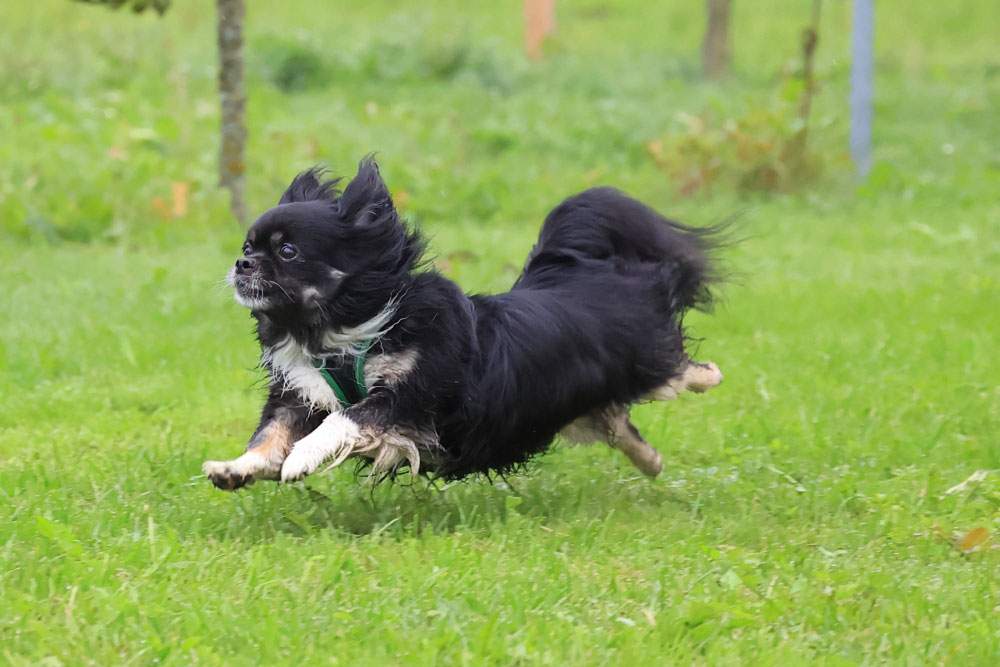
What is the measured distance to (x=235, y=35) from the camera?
8852 mm

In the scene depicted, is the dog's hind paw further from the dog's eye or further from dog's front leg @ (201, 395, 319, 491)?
the dog's eye

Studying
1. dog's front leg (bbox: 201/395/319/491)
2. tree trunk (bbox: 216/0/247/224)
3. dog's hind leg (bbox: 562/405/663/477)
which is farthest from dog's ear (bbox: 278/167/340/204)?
tree trunk (bbox: 216/0/247/224)

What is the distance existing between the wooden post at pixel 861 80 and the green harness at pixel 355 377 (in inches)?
346

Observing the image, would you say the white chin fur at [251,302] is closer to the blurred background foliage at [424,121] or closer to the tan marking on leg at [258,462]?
the tan marking on leg at [258,462]

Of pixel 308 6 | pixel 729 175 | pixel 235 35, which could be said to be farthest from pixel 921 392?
pixel 308 6

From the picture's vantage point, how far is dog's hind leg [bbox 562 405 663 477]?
205 inches

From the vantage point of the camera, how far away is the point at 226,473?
14.1ft

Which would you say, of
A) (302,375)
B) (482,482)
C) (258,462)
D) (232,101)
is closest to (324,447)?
(258,462)

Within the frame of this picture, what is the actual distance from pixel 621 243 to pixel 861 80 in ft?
25.4

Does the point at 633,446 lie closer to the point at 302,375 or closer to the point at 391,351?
the point at 391,351

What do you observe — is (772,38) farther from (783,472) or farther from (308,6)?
(783,472)

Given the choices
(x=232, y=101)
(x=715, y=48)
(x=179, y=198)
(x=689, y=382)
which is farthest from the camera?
(x=715, y=48)

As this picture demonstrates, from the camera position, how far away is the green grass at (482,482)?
3.70m

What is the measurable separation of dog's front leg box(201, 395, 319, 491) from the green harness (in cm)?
13
